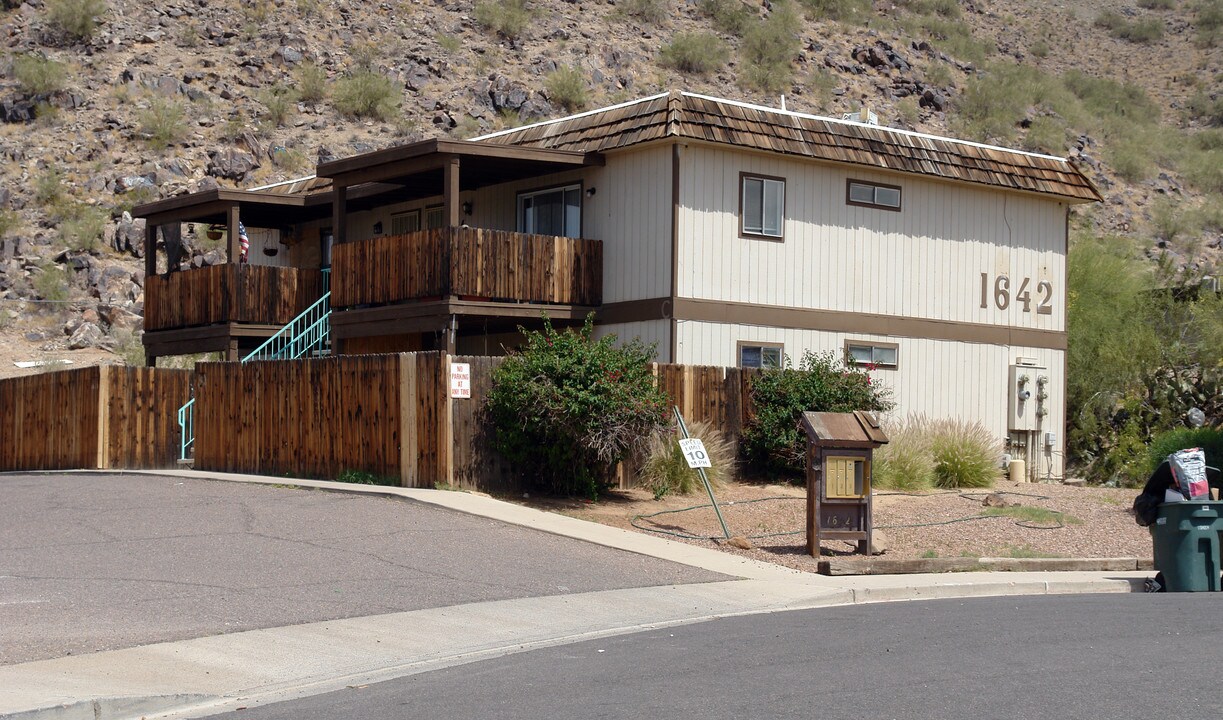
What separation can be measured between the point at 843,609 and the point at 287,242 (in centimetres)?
2249

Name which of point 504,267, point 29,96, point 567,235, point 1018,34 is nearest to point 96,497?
point 504,267

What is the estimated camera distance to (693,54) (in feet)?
204

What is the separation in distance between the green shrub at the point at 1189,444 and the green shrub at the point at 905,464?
12.2 ft

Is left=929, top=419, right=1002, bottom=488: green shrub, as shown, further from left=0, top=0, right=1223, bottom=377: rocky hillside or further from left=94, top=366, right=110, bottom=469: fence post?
left=0, top=0, right=1223, bottom=377: rocky hillside

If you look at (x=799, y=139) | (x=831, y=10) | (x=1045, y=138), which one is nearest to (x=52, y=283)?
(x=799, y=139)

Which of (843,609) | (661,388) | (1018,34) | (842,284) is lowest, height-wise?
(843,609)

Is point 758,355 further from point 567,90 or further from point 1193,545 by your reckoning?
point 567,90

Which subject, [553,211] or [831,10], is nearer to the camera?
[553,211]

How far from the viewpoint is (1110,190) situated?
5953cm

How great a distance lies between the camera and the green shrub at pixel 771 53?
2490 inches

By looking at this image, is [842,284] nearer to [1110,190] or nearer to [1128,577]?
[1128,577]

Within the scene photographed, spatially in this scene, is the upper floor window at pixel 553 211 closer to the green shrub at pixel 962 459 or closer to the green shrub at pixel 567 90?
the green shrub at pixel 962 459

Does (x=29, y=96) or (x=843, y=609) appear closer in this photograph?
(x=843, y=609)

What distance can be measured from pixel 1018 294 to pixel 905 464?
743 centimetres
